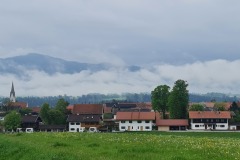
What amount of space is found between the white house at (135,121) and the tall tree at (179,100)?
6.57 metres

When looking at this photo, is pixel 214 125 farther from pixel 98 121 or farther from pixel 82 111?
pixel 82 111

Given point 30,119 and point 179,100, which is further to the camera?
point 30,119

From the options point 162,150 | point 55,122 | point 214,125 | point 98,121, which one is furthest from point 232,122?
point 162,150

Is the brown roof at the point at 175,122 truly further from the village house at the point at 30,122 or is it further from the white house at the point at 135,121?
the village house at the point at 30,122

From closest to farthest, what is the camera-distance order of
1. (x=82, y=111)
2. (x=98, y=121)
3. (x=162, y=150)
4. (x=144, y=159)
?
(x=144, y=159)
(x=162, y=150)
(x=98, y=121)
(x=82, y=111)

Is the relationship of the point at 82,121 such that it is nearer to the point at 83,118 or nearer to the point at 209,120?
the point at 83,118

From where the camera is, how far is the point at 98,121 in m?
130

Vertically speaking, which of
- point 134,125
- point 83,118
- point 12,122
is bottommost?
point 134,125

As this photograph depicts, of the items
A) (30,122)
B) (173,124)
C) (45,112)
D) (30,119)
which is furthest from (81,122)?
(173,124)

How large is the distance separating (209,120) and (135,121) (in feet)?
73.1

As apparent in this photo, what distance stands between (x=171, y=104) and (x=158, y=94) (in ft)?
22.6

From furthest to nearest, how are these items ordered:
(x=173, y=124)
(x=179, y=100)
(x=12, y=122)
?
(x=179, y=100), (x=173, y=124), (x=12, y=122)

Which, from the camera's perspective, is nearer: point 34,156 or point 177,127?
point 34,156

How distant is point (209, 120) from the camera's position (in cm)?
12938
